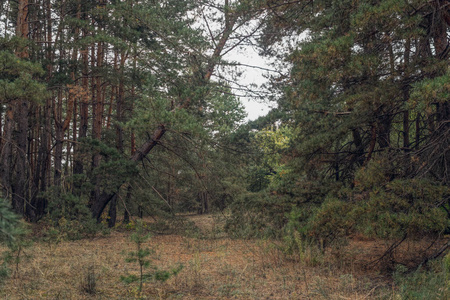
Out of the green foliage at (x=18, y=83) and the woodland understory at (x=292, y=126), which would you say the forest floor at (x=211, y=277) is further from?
the green foliage at (x=18, y=83)

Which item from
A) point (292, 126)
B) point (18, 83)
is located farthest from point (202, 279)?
point (292, 126)

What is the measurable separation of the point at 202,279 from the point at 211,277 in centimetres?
25

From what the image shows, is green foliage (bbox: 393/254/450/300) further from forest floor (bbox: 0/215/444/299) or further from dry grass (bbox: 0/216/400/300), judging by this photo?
dry grass (bbox: 0/216/400/300)

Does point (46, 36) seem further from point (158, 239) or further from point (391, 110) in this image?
point (391, 110)

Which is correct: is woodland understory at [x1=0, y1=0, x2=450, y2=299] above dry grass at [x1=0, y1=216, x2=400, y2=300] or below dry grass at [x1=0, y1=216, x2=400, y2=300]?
above

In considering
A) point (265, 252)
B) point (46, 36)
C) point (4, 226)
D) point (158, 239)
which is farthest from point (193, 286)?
point (46, 36)

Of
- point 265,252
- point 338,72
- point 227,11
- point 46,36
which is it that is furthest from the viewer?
point 46,36

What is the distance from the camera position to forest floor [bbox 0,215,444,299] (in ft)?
15.0

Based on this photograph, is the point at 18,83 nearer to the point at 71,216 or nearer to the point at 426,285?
the point at 71,216

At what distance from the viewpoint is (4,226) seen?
183 cm

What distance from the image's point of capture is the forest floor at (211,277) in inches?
179

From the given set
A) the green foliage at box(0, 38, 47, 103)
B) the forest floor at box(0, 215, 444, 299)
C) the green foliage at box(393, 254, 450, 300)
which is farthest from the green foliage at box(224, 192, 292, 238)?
the green foliage at box(0, 38, 47, 103)

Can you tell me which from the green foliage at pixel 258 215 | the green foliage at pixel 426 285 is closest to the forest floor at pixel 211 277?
the green foliage at pixel 426 285

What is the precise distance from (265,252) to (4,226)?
19.7 feet
